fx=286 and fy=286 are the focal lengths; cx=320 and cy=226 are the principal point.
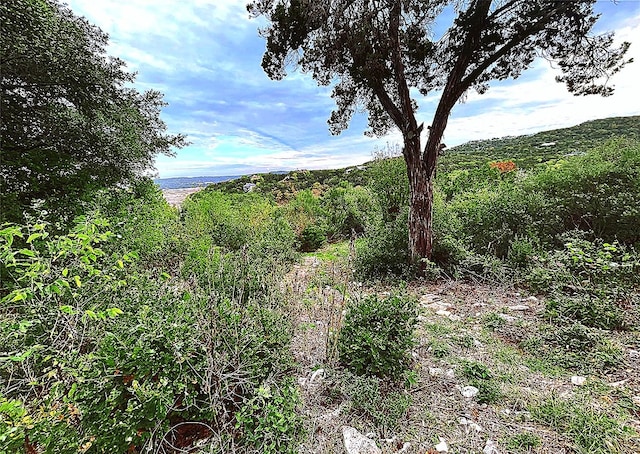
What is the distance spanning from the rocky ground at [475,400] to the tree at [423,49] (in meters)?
2.11

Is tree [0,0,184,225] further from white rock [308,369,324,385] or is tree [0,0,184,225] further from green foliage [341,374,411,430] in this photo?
green foliage [341,374,411,430]

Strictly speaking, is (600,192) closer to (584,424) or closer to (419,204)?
(419,204)

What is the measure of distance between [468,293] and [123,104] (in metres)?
5.00

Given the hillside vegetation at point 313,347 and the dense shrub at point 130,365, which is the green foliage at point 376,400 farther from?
the dense shrub at point 130,365

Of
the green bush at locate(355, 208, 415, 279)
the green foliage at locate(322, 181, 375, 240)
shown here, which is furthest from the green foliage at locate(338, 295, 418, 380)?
the green foliage at locate(322, 181, 375, 240)

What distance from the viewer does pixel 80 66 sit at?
2.85m

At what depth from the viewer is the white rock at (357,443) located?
59.5 inches

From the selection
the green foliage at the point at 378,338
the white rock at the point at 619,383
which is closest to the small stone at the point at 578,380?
the white rock at the point at 619,383

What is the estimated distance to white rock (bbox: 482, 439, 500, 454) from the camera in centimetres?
151

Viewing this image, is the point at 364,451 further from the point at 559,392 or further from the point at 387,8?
the point at 387,8

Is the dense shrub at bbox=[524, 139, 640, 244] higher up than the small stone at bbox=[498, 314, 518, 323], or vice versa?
the dense shrub at bbox=[524, 139, 640, 244]

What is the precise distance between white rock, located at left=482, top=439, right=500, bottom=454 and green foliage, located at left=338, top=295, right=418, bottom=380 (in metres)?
0.59

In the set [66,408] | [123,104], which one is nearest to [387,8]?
[123,104]

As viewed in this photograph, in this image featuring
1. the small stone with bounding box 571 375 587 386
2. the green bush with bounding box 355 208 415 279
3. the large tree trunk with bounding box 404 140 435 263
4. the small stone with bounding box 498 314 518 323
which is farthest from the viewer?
the green bush with bounding box 355 208 415 279
